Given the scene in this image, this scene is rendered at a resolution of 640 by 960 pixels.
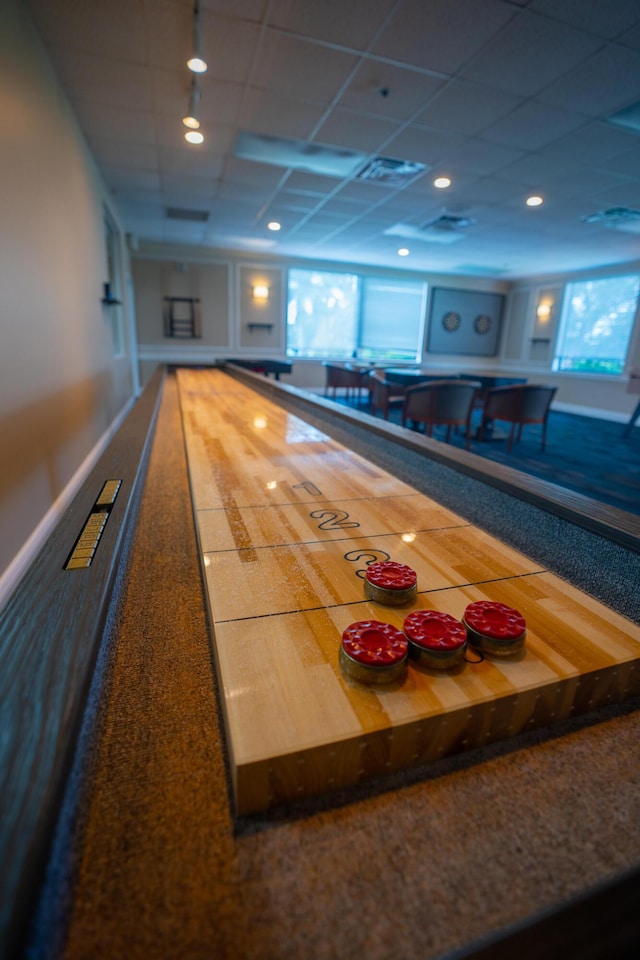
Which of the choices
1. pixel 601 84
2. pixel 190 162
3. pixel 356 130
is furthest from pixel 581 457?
pixel 190 162

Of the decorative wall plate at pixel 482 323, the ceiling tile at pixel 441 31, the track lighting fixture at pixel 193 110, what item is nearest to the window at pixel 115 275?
the track lighting fixture at pixel 193 110

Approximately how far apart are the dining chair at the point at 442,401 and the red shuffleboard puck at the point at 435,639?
14.4 ft

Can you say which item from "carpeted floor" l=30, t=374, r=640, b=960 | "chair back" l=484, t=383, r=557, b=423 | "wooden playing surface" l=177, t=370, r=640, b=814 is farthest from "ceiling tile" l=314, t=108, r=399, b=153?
"carpeted floor" l=30, t=374, r=640, b=960

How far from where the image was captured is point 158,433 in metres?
2.15

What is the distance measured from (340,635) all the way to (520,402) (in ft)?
17.2

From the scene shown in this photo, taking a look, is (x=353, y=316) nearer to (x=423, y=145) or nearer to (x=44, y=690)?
(x=423, y=145)

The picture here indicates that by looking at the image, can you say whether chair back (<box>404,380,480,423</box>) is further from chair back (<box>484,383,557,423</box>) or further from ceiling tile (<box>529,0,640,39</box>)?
ceiling tile (<box>529,0,640,39</box>)

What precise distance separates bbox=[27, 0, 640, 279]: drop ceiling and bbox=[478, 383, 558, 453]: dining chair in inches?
85.5

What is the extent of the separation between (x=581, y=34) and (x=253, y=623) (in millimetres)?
3718

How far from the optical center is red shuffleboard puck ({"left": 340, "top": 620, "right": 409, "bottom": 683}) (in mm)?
554

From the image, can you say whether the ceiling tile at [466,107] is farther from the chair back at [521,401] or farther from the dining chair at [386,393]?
the dining chair at [386,393]

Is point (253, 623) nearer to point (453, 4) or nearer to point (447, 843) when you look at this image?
point (447, 843)

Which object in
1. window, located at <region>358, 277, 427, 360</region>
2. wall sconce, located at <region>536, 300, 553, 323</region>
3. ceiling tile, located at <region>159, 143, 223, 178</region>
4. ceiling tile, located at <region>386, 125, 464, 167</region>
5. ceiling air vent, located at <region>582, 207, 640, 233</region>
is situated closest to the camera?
ceiling tile, located at <region>386, 125, 464, 167</region>

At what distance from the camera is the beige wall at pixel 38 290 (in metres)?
2.23
